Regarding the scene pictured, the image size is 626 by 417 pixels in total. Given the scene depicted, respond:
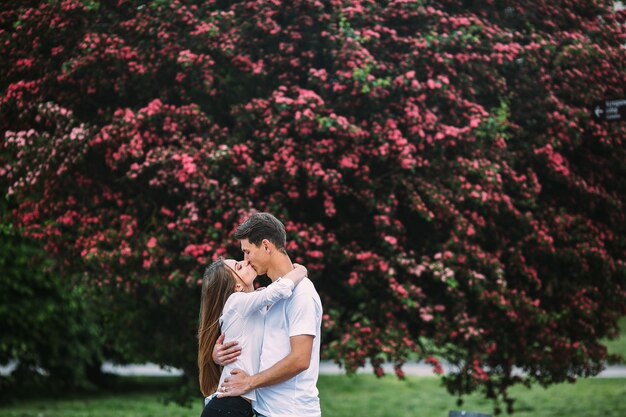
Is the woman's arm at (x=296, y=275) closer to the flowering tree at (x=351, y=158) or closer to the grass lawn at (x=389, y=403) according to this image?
the flowering tree at (x=351, y=158)

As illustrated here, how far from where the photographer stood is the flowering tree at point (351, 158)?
31.3ft

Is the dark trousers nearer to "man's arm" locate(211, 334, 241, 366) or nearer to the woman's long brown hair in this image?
"man's arm" locate(211, 334, 241, 366)

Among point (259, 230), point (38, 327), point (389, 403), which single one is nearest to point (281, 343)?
point (259, 230)

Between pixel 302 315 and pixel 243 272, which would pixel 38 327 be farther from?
pixel 302 315

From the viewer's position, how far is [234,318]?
4.87m

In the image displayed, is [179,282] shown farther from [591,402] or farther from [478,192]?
[591,402]

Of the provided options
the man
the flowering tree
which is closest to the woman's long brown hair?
the man

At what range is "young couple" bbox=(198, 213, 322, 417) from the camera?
4461 mm

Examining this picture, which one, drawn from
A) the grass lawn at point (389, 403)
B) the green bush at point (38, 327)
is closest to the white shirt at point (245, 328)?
the grass lawn at point (389, 403)

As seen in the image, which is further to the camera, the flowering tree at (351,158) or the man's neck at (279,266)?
the flowering tree at (351,158)

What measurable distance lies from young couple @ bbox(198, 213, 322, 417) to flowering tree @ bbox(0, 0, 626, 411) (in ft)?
14.4

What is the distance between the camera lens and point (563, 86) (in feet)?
35.3

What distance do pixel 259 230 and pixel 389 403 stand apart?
1790 centimetres

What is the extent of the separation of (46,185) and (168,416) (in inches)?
371
